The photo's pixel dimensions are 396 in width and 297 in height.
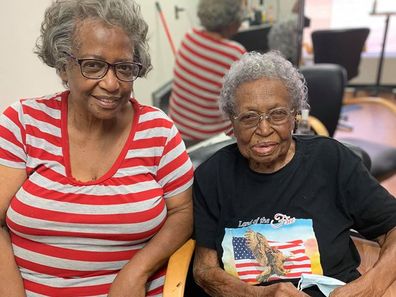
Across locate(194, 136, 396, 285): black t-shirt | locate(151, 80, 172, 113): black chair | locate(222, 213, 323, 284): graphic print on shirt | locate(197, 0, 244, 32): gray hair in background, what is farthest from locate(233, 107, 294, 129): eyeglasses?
locate(151, 80, 172, 113): black chair

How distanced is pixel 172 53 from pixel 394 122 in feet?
9.71

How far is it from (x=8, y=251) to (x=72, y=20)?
0.73 meters

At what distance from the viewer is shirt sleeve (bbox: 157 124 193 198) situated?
52.5 inches

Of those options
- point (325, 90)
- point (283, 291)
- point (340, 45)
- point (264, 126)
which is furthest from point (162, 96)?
point (283, 291)

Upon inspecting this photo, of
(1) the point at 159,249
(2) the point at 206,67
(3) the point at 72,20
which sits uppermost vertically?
(3) the point at 72,20

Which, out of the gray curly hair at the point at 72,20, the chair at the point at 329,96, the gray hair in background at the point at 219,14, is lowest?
the chair at the point at 329,96

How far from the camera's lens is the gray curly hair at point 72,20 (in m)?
1.18

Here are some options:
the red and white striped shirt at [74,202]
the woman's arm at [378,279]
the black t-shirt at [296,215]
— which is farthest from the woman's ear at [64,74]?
the woman's arm at [378,279]

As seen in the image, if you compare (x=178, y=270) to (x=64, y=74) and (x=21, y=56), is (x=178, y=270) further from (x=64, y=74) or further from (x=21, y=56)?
(x=21, y=56)

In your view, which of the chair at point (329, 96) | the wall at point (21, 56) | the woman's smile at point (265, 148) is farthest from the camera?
the chair at point (329, 96)

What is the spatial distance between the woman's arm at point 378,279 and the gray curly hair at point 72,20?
964mm

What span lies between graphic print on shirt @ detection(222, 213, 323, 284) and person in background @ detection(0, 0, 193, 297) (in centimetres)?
20

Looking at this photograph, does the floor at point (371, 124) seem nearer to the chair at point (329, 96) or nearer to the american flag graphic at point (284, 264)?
the chair at point (329, 96)

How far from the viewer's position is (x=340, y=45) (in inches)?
187
